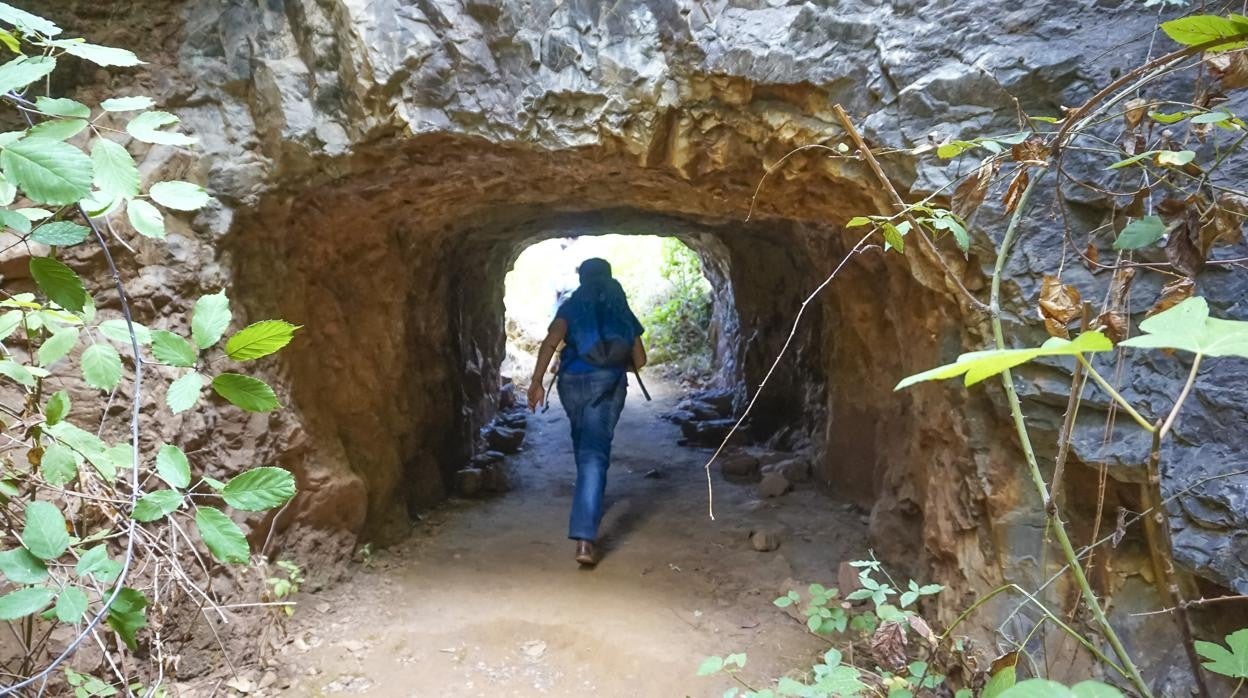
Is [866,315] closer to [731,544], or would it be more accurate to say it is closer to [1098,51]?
[731,544]

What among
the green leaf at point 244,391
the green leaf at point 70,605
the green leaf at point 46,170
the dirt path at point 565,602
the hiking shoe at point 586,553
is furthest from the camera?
the hiking shoe at point 586,553

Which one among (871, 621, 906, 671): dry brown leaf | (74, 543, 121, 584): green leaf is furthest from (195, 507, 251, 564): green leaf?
(871, 621, 906, 671): dry brown leaf

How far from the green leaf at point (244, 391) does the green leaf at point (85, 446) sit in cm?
35

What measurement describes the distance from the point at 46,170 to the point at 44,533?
1.73ft

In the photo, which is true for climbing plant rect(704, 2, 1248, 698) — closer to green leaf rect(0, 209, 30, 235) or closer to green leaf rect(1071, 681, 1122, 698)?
green leaf rect(1071, 681, 1122, 698)

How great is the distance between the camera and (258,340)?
1104 mm

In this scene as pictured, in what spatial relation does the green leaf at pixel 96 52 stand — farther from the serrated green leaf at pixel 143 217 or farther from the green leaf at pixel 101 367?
the green leaf at pixel 101 367

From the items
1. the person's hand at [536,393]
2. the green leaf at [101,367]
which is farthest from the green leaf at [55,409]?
the person's hand at [536,393]

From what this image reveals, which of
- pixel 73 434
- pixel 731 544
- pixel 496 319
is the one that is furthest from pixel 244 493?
pixel 496 319

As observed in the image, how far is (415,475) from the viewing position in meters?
4.13

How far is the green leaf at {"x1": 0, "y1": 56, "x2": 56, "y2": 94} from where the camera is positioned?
908 millimetres

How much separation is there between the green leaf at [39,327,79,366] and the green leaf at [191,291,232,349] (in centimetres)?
35

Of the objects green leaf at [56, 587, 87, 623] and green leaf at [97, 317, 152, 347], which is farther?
green leaf at [97, 317, 152, 347]

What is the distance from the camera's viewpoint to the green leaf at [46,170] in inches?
34.9
